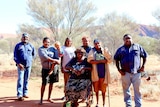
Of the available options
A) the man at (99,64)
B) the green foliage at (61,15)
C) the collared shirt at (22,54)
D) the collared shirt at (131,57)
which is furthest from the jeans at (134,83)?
the green foliage at (61,15)

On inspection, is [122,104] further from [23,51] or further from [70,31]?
[70,31]

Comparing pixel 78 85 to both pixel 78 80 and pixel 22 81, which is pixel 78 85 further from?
pixel 22 81

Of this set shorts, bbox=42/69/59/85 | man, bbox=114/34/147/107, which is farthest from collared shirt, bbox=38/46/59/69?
man, bbox=114/34/147/107

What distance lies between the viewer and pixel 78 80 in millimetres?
6500

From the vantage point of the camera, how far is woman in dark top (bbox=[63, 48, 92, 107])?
Result: 21.1 feet

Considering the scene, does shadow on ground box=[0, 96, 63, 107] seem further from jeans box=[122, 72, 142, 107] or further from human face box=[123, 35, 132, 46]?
human face box=[123, 35, 132, 46]

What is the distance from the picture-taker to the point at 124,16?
126 feet

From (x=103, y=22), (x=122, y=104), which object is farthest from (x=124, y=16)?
(x=122, y=104)

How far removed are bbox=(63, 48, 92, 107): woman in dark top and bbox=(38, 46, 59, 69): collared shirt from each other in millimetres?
1123

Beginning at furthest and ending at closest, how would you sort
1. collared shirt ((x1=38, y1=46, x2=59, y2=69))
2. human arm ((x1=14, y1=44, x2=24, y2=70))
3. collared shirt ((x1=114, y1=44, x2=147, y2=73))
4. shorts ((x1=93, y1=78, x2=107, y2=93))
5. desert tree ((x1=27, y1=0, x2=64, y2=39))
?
desert tree ((x1=27, y1=0, x2=64, y2=39)) → human arm ((x1=14, y1=44, x2=24, y2=70)) → collared shirt ((x1=38, y1=46, x2=59, y2=69)) → shorts ((x1=93, y1=78, x2=107, y2=93)) → collared shirt ((x1=114, y1=44, x2=147, y2=73))

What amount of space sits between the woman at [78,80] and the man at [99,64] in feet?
0.83

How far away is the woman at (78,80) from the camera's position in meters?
6.43

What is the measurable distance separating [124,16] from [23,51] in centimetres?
3157

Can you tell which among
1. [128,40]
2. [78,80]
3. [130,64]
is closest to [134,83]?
[130,64]
